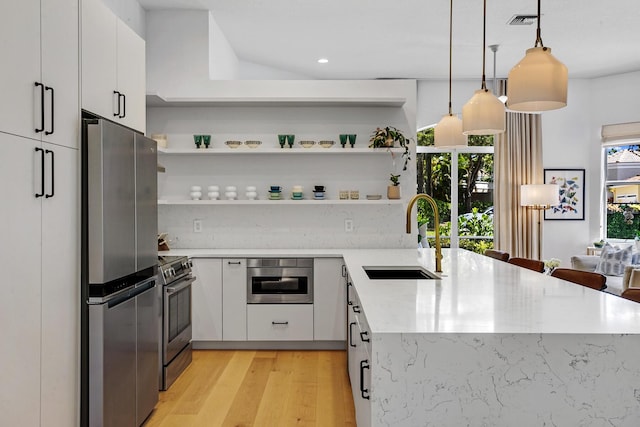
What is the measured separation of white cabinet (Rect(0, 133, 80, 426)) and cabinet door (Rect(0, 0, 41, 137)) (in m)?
0.07

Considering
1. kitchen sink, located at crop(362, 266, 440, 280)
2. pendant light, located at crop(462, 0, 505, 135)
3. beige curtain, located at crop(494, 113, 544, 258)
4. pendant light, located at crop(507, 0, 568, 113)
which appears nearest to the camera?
pendant light, located at crop(507, 0, 568, 113)

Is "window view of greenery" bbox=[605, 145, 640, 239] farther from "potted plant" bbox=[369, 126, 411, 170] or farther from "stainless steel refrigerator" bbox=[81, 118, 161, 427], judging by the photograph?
"stainless steel refrigerator" bbox=[81, 118, 161, 427]

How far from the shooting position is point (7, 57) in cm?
175

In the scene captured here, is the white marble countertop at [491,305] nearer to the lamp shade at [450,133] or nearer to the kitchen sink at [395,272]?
the kitchen sink at [395,272]

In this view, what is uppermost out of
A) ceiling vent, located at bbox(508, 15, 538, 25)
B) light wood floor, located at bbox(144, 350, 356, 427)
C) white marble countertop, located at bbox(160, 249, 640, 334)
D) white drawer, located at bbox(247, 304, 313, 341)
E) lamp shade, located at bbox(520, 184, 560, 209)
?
ceiling vent, located at bbox(508, 15, 538, 25)

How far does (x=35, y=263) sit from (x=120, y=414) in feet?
3.14

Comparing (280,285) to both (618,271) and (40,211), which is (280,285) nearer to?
(40,211)

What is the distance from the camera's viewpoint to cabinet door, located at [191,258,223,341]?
428 centimetres

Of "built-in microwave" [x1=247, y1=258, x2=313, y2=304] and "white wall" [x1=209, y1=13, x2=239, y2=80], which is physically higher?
"white wall" [x1=209, y1=13, x2=239, y2=80]

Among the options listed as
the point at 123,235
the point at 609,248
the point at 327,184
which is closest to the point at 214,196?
the point at 327,184

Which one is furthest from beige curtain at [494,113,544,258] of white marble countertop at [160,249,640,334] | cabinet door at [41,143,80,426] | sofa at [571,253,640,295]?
cabinet door at [41,143,80,426]

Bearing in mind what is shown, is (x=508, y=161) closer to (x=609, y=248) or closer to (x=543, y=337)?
(x=609, y=248)

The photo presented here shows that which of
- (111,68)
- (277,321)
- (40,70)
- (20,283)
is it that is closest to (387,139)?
(277,321)

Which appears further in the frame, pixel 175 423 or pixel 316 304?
pixel 316 304
